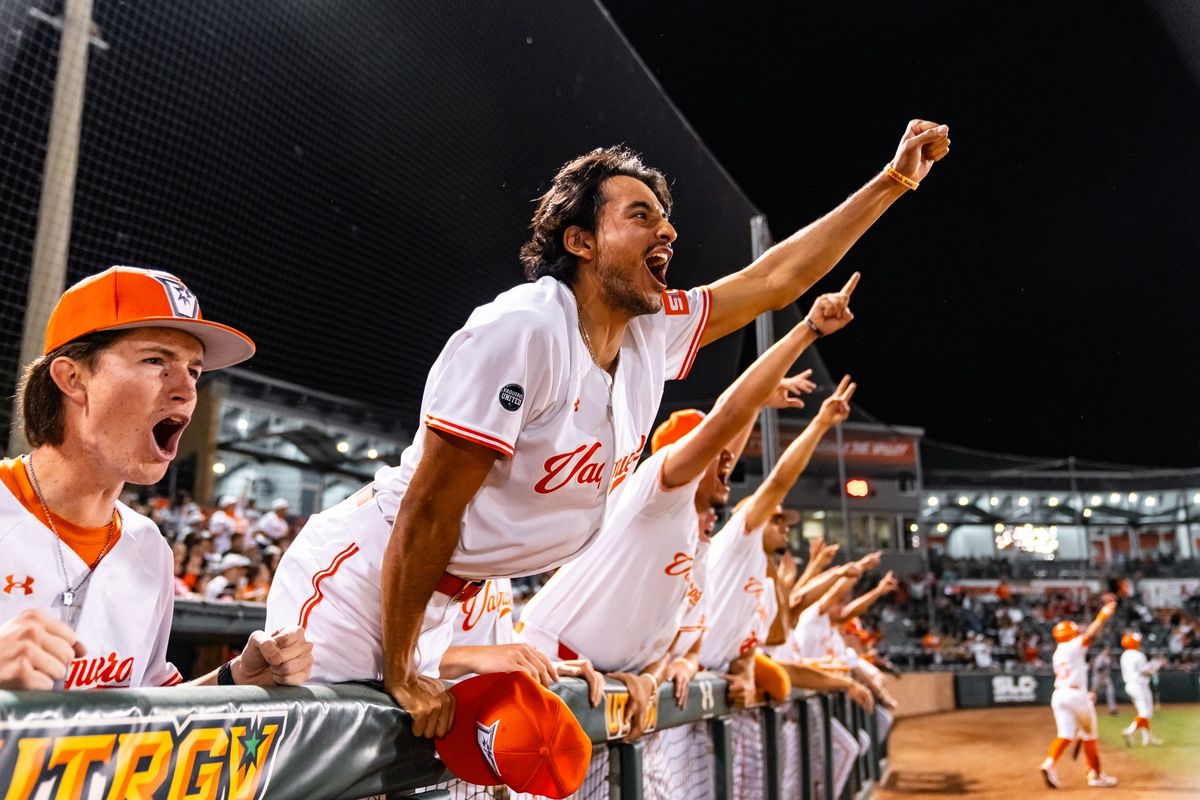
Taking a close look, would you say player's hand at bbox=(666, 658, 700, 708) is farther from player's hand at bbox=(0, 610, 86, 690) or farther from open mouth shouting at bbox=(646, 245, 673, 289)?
player's hand at bbox=(0, 610, 86, 690)

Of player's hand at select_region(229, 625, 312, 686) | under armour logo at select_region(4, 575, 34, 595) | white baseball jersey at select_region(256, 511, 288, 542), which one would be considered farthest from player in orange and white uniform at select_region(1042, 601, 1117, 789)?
under armour logo at select_region(4, 575, 34, 595)

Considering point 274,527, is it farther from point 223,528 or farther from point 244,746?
point 244,746

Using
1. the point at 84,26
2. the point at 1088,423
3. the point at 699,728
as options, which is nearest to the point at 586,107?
the point at 84,26

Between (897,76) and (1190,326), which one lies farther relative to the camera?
(1190,326)

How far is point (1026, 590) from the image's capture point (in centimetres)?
3672

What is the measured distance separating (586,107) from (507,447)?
6.70 m

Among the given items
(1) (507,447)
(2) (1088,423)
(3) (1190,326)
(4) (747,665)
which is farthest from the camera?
(2) (1088,423)

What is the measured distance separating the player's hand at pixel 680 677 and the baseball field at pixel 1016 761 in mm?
6891

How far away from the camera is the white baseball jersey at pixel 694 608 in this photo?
11.2ft

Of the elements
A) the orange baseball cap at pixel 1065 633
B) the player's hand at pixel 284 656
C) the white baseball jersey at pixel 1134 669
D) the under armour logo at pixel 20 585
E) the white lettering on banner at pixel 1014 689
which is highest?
the under armour logo at pixel 20 585

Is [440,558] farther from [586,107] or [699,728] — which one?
[586,107]

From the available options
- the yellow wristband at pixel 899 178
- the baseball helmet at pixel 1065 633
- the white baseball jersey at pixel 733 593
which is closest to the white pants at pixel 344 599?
the yellow wristband at pixel 899 178

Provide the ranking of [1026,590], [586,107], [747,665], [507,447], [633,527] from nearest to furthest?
[507,447]
[633,527]
[747,665]
[586,107]
[1026,590]

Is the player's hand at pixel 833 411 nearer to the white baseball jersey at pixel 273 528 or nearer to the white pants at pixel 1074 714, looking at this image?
the white pants at pixel 1074 714
